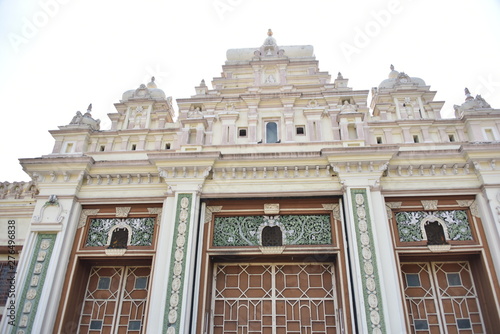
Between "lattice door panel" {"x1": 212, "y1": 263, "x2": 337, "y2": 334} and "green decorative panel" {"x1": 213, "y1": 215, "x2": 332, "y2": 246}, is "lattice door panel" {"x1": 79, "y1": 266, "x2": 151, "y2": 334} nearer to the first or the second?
"lattice door panel" {"x1": 212, "y1": 263, "x2": 337, "y2": 334}

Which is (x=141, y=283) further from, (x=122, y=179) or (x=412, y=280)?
(x=412, y=280)

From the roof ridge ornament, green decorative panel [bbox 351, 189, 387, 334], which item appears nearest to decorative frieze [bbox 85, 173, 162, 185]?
green decorative panel [bbox 351, 189, 387, 334]

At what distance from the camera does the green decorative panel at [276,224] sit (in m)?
10.3

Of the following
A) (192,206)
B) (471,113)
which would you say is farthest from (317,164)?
(471,113)

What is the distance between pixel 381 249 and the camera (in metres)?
9.53

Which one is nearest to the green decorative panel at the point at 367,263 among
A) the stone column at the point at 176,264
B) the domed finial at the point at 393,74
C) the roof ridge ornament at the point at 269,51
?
the stone column at the point at 176,264

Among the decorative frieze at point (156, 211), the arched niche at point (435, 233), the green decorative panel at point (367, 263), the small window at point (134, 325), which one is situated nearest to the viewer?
the green decorative panel at point (367, 263)

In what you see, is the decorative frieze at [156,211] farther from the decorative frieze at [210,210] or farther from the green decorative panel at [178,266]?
the decorative frieze at [210,210]

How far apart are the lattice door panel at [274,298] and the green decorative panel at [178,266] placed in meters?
1.22

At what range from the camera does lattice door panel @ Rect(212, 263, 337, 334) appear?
9.77 m

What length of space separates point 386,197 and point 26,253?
923cm

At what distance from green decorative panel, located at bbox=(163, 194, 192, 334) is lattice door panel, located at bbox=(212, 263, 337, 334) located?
1.22 metres

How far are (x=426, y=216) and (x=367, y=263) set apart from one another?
2.33 m

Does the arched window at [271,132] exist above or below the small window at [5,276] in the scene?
above
